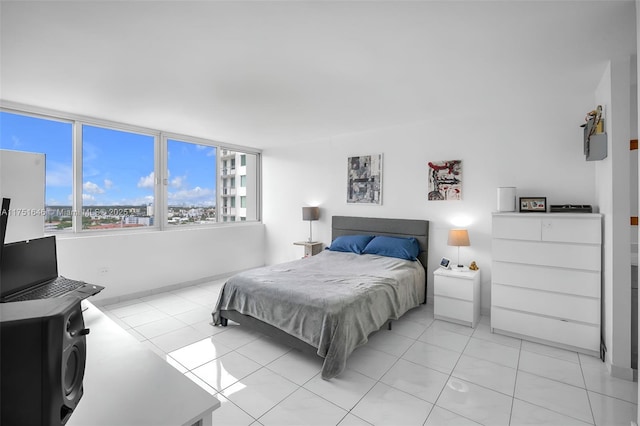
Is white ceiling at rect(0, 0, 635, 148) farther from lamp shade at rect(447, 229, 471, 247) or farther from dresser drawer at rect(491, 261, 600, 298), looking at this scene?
dresser drawer at rect(491, 261, 600, 298)

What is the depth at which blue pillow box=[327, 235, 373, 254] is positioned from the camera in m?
4.45

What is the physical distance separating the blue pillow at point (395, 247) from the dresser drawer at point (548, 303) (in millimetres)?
1071

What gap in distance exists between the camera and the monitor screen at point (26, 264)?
1544mm

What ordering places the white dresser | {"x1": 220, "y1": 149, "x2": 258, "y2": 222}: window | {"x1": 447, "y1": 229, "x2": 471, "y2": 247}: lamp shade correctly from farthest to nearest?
{"x1": 220, "y1": 149, "x2": 258, "y2": 222}: window → {"x1": 447, "y1": 229, "x2": 471, "y2": 247}: lamp shade → the white dresser

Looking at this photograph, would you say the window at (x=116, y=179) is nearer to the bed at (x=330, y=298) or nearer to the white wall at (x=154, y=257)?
the white wall at (x=154, y=257)

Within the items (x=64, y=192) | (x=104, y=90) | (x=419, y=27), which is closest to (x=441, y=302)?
(x=419, y=27)

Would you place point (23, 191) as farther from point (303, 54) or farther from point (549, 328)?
point (549, 328)

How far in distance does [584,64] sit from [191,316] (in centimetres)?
462

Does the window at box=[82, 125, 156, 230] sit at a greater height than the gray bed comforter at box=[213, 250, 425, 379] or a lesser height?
greater

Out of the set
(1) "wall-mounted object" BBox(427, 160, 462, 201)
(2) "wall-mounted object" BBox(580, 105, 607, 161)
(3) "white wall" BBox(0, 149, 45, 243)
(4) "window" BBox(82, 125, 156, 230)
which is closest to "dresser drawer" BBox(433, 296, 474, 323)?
(1) "wall-mounted object" BBox(427, 160, 462, 201)

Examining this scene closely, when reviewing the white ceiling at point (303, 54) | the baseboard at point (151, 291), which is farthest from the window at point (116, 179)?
the baseboard at point (151, 291)

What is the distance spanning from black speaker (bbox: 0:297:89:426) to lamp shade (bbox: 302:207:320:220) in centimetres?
446

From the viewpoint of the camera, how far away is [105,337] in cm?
142

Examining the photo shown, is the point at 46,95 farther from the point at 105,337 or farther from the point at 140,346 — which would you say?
the point at 140,346
